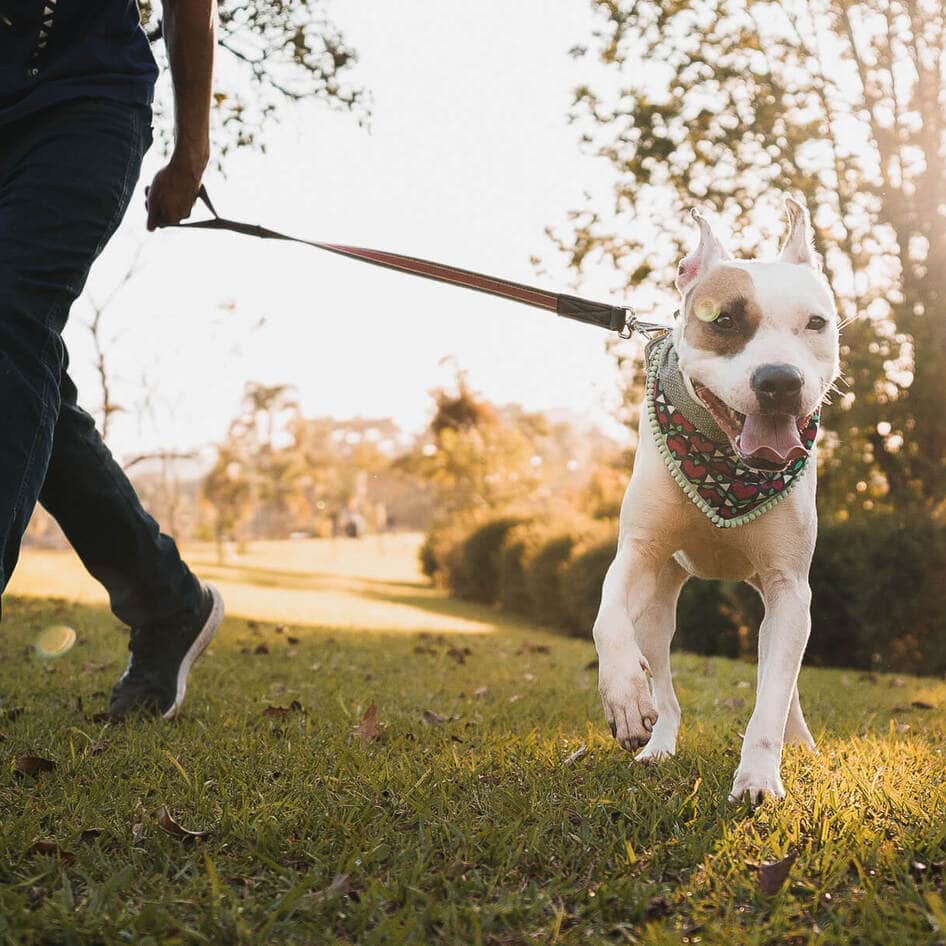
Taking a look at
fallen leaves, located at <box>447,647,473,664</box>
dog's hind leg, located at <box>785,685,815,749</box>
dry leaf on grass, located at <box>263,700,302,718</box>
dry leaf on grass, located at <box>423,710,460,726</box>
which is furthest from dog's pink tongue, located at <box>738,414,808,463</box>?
fallen leaves, located at <box>447,647,473,664</box>

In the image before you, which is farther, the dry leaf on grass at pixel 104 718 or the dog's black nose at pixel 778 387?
the dry leaf on grass at pixel 104 718

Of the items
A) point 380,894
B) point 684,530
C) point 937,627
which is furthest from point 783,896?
point 937,627

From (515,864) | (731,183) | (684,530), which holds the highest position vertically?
(731,183)

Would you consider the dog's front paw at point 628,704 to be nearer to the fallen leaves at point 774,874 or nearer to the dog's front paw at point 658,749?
the fallen leaves at point 774,874

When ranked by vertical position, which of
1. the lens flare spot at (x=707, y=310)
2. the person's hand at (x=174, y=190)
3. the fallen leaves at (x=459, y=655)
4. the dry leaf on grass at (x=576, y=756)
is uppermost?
the person's hand at (x=174, y=190)

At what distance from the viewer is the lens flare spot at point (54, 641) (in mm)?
6343

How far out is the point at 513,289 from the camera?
3604 millimetres

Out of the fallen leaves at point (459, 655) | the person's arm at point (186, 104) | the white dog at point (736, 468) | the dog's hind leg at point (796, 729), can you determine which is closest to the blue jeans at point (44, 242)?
the person's arm at point (186, 104)

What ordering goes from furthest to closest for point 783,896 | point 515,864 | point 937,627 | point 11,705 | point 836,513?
point 836,513 < point 937,627 < point 11,705 < point 515,864 < point 783,896

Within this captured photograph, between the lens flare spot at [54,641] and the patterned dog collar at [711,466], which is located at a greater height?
the patterned dog collar at [711,466]

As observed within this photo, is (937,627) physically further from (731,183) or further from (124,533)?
(124,533)

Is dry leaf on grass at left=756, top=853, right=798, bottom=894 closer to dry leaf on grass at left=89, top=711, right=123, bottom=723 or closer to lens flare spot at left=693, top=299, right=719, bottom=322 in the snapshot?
lens flare spot at left=693, top=299, right=719, bottom=322

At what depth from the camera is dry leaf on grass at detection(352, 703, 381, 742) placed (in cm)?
362

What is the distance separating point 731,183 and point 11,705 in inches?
483
